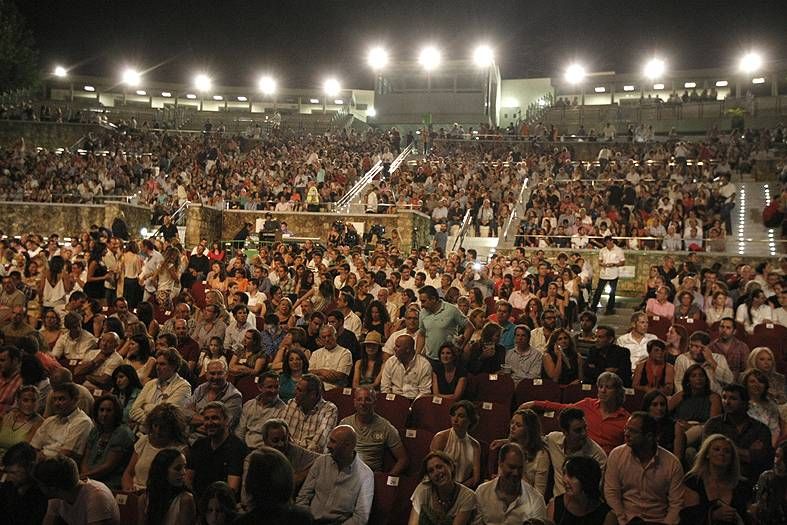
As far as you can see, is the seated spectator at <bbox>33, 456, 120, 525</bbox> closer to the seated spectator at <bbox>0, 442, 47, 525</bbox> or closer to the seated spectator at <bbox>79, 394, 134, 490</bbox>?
the seated spectator at <bbox>0, 442, 47, 525</bbox>

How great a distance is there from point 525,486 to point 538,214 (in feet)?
41.7

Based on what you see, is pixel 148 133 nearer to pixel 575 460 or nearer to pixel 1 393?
pixel 1 393

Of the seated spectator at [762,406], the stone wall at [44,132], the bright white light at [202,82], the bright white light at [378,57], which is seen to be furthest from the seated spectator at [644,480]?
the bright white light at [202,82]

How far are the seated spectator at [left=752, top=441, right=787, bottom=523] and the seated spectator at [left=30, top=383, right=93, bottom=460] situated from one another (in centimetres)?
453

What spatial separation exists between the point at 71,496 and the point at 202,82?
45212mm

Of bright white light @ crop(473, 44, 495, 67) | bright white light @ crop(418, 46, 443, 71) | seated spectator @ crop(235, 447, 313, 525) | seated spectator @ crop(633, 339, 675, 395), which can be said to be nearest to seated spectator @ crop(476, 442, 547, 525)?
seated spectator @ crop(235, 447, 313, 525)

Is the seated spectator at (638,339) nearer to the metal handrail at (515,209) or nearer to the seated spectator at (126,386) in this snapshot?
the seated spectator at (126,386)

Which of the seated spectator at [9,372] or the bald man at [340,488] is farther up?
the seated spectator at [9,372]

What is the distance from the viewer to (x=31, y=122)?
2983cm

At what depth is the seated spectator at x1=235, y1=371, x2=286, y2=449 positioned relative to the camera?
19.5 ft

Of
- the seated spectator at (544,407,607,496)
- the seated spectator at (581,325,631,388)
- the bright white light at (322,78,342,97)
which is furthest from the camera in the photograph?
the bright white light at (322,78,342,97)

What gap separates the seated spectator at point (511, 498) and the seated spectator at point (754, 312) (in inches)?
219

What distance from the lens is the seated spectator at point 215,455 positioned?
16.7ft

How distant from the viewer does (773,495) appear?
4.07 metres
